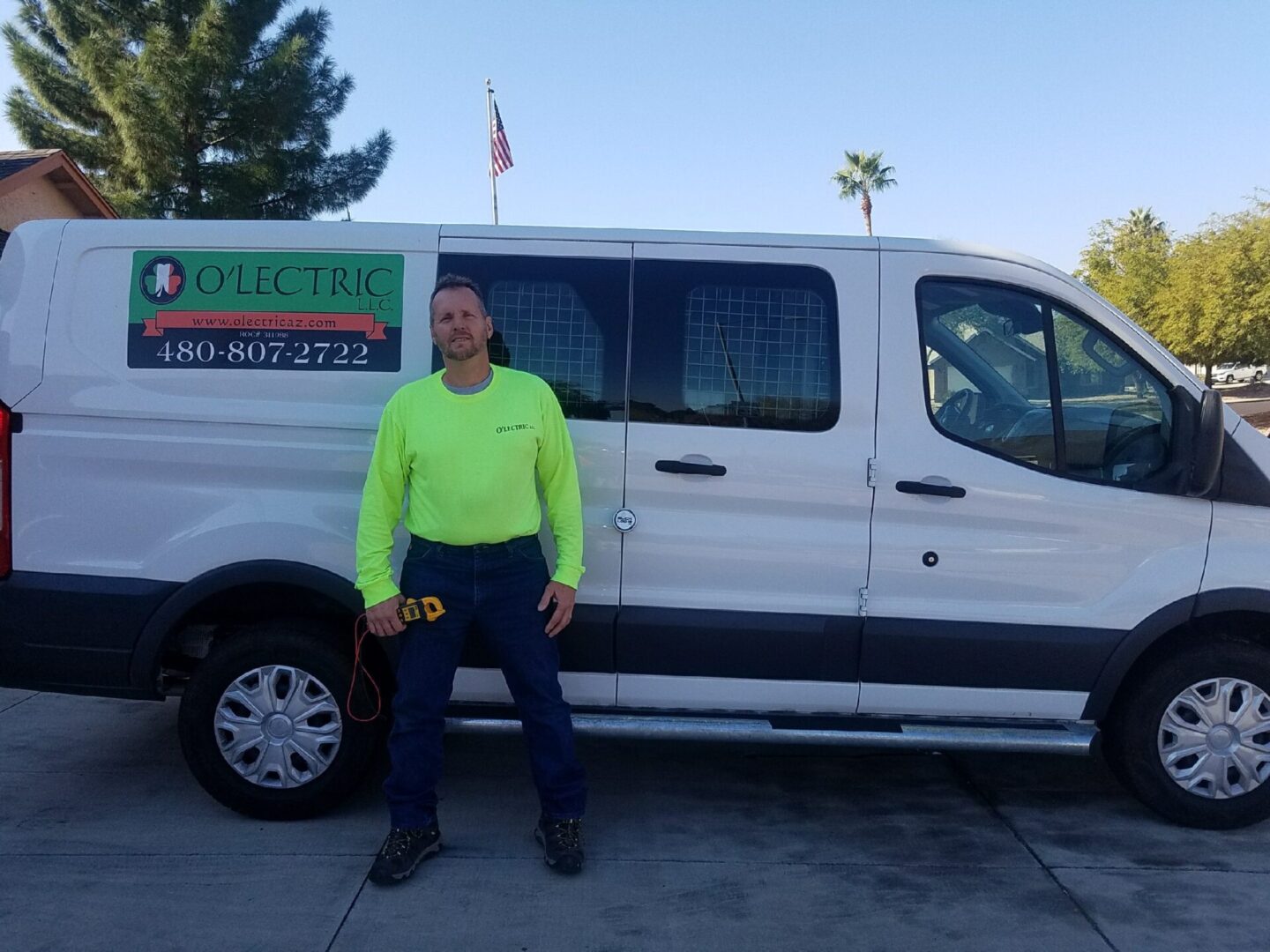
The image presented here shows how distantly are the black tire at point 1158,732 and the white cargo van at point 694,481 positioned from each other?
2cm

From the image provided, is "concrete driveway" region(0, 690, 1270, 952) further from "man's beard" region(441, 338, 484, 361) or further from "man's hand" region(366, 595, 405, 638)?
"man's beard" region(441, 338, 484, 361)

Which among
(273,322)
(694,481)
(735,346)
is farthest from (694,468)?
(273,322)

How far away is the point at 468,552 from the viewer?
3.33 m

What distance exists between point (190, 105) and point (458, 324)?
18737 mm

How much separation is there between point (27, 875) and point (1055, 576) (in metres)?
3.69

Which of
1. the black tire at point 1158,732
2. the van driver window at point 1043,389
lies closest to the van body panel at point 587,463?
the van driver window at point 1043,389

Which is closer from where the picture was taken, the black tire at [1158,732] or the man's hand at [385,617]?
the man's hand at [385,617]

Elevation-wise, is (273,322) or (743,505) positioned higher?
(273,322)

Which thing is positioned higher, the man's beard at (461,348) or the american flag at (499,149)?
the american flag at (499,149)

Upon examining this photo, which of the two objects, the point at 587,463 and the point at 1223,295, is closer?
the point at 587,463

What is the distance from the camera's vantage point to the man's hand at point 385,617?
3.30m

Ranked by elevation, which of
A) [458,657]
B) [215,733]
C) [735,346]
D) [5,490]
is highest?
[735,346]

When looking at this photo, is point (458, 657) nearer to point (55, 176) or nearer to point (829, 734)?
point (829, 734)

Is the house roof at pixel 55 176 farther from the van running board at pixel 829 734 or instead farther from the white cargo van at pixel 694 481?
the van running board at pixel 829 734
